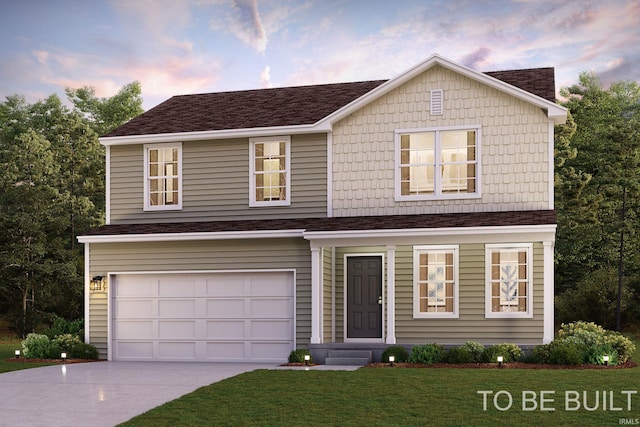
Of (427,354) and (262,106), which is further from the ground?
(262,106)

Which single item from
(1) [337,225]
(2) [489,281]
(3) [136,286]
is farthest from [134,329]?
(2) [489,281]

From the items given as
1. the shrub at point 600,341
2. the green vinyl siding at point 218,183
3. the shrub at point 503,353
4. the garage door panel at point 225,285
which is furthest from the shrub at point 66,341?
the shrub at point 600,341

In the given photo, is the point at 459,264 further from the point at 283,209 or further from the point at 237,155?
the point at 237,155

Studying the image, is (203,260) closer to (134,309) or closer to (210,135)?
(134,309)

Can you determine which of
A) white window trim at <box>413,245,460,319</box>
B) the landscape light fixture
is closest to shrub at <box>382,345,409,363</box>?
white window trim at <box>413,245,460,319</box>

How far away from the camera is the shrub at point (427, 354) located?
17.8 metres

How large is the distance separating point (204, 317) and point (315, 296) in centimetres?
338

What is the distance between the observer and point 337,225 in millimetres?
19469

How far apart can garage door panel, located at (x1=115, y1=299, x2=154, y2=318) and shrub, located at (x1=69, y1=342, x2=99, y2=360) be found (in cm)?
111

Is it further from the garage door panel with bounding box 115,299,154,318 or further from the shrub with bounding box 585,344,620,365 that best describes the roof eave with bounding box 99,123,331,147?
the shrub with bounding box 585,344,620,365

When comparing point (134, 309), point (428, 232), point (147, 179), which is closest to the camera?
point (428, 232)

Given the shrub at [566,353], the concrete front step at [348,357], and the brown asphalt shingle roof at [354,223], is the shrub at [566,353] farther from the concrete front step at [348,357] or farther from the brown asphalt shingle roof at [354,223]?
Answer: the concrete front step at [348,357]

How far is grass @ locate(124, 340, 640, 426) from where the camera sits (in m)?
10.9

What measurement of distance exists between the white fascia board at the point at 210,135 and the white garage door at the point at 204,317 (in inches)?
142
